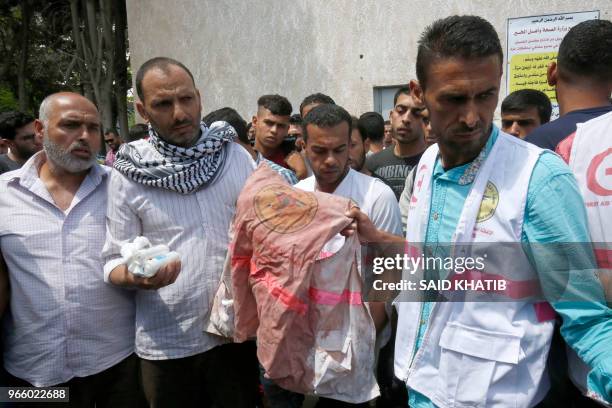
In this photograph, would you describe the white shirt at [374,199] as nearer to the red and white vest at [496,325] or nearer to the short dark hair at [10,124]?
the red and white vest at [496,325]

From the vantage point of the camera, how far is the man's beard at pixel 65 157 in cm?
226

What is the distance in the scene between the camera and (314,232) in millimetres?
1761

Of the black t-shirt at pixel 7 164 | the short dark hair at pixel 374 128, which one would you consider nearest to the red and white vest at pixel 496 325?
the short dark hair at pixel 374 128

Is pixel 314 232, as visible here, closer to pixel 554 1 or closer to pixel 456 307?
pixel 456 307

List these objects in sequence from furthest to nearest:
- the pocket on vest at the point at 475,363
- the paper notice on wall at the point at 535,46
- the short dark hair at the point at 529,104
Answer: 1. the paper notice on wall at the point at 535,46
2. the short dark hair at the point at 529,104
3. the pocket on vest at the point at 475,363

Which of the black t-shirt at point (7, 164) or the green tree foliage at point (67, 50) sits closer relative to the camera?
the black t-shirt at point (7, 164)

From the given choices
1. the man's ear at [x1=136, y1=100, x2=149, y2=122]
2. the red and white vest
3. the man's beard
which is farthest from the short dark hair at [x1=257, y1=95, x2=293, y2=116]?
the red and white vest

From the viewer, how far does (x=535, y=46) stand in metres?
6.71

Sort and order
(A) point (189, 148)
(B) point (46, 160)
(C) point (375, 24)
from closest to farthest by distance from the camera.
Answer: (A) point (189, 148), (B) point (46, 160), (C) point (375, 24)

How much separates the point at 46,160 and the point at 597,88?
2621mm

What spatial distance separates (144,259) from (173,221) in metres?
0.32

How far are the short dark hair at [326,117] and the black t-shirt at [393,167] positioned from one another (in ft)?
3.81

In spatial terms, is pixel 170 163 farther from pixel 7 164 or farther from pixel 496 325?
pixel 7 164

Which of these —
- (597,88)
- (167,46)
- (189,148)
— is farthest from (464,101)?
(167,46)
